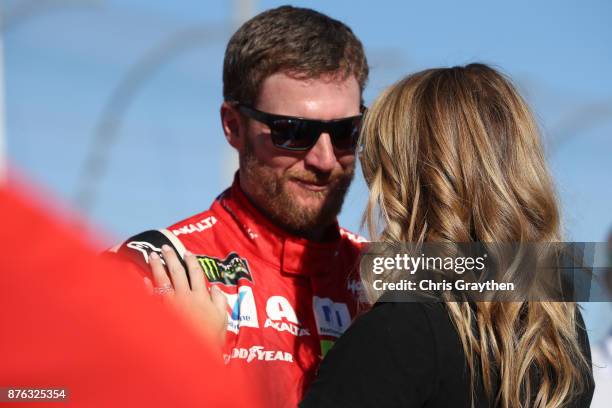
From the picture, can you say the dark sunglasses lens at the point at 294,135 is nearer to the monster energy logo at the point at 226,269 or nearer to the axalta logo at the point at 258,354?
the monster energy logo at the point at 226,269

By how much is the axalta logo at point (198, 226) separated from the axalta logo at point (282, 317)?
14.6 inches

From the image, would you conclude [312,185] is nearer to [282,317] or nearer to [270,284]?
[270,284]

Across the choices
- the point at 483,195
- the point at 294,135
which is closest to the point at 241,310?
the point at 294,135

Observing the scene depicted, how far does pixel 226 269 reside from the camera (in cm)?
282

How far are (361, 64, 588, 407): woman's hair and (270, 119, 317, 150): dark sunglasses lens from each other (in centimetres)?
88

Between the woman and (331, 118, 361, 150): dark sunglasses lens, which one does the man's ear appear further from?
the woman

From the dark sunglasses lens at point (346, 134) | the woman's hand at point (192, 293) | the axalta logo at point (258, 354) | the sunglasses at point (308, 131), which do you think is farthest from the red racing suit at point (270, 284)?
the dark sunglasses lens at point (346, 134)

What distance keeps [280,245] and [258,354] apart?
49 centimetres

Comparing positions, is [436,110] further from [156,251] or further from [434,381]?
[156,251]

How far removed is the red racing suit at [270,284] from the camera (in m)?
2.62

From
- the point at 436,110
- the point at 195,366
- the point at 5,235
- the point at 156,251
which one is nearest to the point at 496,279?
the point at 436,110

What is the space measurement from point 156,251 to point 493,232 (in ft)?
3.82

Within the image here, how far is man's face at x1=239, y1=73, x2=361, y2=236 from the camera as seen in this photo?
3.03 meters

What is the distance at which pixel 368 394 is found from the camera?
1.78 metres
